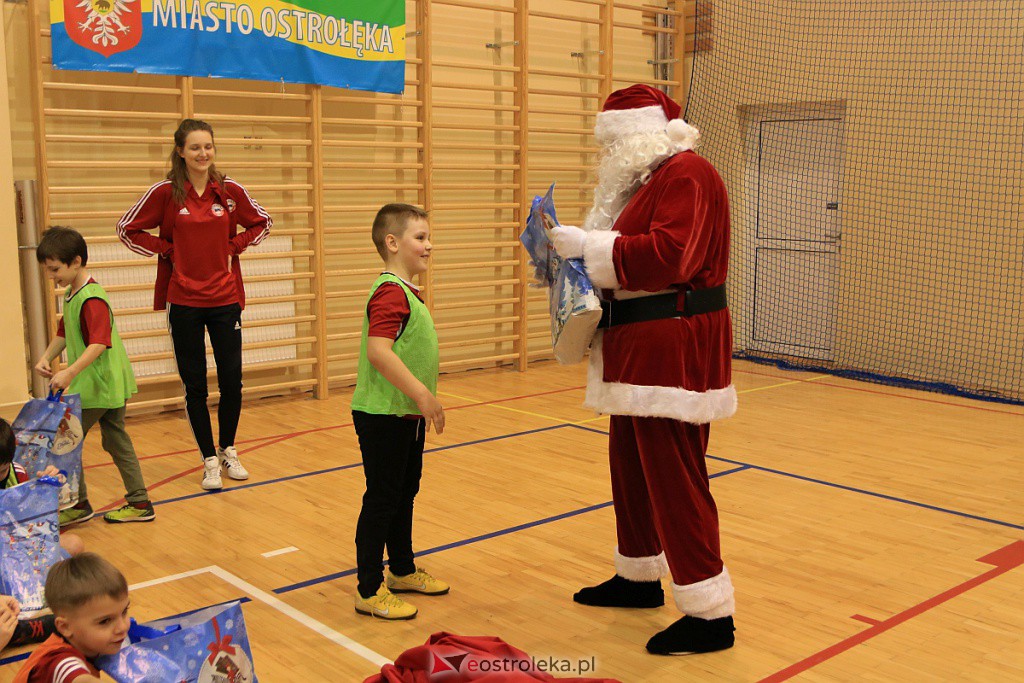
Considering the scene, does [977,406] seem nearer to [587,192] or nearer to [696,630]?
[587,192]

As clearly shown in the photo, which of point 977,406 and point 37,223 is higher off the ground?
point 37,223

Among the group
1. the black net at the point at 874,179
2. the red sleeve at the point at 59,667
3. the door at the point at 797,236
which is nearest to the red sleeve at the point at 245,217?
the red sleeve at the point at 59,667

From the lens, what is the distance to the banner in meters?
5.37

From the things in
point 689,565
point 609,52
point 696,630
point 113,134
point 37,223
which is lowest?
point 696,630

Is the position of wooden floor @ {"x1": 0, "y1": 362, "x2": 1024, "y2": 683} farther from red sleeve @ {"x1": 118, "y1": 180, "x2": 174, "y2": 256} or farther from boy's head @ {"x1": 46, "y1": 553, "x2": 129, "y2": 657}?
red sleeve @ {"x1": 118, "y1": 180, "x2": 174, "y2": 256}

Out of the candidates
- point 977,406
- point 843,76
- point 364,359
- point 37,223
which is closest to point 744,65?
point 843,76

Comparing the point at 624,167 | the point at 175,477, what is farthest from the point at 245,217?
the point at 624,167

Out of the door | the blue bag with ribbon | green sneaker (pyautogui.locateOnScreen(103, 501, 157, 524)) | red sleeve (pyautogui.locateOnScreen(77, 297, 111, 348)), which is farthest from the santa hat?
the door

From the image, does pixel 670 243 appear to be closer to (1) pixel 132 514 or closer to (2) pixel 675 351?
(2) pixel 675 351

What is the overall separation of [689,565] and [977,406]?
14.2 feet

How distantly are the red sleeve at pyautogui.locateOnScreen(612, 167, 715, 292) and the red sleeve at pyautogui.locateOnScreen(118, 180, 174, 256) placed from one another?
97.9 inches

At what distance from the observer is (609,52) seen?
782cm

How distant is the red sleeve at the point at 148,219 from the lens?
4.37m

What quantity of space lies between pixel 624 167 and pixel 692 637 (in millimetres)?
1313
